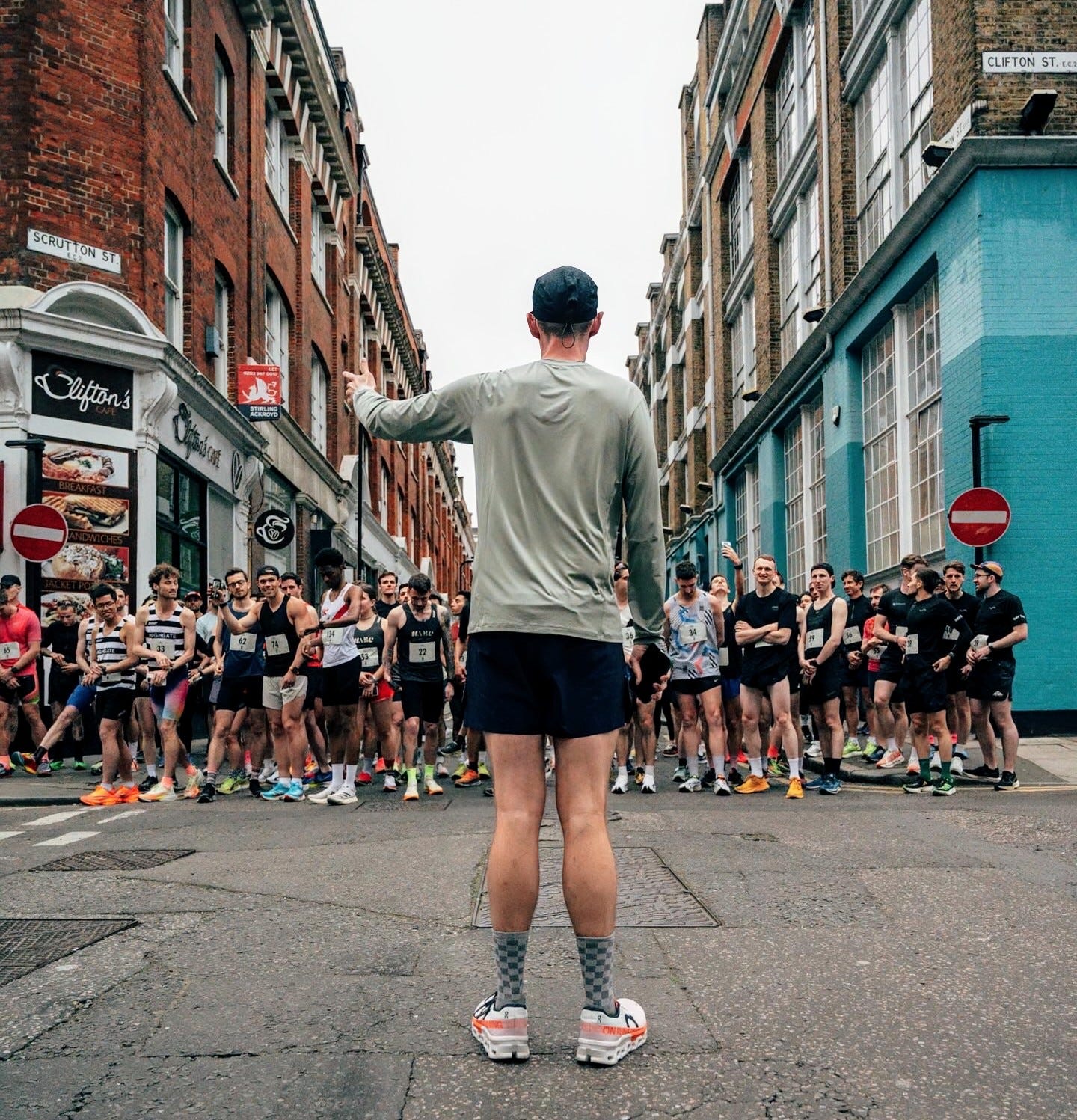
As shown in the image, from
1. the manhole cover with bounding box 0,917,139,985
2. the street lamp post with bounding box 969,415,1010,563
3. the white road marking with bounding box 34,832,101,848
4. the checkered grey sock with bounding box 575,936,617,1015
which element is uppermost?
the street lamp post with bounding box 969,415,1010,563

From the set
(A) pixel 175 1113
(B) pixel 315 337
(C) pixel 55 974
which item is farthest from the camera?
(B) pixel 315 337

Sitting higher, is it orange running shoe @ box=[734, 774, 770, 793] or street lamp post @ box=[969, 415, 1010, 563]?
street lamp post @ box=[969, 415, 1010, 563]

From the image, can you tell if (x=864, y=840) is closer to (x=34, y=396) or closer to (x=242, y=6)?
(x=34, y=396)

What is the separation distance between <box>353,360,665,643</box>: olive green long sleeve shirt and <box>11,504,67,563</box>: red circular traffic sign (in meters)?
10.8

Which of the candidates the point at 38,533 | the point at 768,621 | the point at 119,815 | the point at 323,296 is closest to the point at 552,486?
the point at 119,815

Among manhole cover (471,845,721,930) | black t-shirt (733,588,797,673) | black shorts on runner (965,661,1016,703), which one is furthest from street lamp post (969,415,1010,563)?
manhole cover (471,845,721,930)

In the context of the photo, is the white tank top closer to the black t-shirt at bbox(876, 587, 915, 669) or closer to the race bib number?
the race bib number

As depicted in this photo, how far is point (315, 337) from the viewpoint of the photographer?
2889 centimetres

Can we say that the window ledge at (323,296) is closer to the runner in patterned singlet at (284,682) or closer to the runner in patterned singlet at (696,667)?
the runner in patterned singlet at (284,682)

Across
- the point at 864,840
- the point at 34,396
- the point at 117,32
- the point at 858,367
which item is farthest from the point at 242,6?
the point at 864,840

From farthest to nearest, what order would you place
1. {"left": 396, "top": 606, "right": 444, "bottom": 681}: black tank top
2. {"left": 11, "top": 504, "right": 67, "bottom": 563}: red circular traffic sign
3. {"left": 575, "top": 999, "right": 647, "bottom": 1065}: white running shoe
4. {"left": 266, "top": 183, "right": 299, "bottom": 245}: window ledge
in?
{"left": 266, "top": 183, "right": 299, "bottom": 245}: window ledge → {"left": 11, "top": 504, "right": 67, "bottom": 563}: red circular traffic sign → {"left": 396, "top": 606, "right": 444, "bottom": 681}: black tank top → {"left": 575, "top": 999, "right": 647, "bottom": 1065}: white running shoe

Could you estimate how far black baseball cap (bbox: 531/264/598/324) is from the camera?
135 inches

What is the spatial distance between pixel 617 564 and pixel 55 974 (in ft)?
25.2

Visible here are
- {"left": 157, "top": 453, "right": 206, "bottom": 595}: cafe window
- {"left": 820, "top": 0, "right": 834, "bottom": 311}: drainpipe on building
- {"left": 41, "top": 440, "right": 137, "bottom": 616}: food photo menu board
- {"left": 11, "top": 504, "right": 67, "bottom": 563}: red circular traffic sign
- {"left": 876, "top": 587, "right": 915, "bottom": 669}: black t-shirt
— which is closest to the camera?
{"left": 876, "top": 587, "right": 915, "bottom": 669}: black t-shirt
